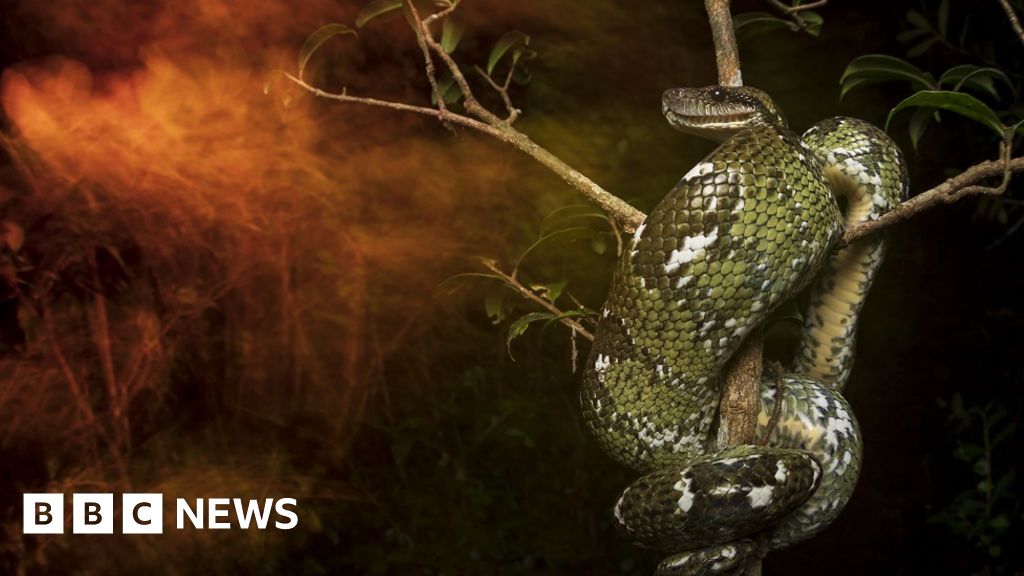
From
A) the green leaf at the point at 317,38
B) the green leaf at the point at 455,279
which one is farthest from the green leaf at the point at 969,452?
the green leaf at the point at 317,38

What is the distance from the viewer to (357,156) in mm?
1972

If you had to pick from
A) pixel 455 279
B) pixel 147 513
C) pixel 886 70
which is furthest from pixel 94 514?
pixel 886 70

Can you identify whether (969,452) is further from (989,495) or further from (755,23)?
(755,23)

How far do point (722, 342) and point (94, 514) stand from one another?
1487 millimetres

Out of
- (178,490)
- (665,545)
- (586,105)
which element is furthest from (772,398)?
(178,490)

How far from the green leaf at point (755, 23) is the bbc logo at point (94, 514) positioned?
1.46 metres

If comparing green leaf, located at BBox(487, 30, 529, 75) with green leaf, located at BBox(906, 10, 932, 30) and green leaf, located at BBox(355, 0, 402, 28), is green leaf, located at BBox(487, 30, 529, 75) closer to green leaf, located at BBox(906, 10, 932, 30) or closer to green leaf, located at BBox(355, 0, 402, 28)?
green leaf, located at BBox(355, 0, 402, 28)

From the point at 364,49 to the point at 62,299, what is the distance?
0.77m

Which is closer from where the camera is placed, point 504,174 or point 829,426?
point 829,426

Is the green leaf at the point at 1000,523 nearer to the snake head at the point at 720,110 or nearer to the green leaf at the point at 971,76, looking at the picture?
the green leaf at the point at 971,76

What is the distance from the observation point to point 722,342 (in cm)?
98

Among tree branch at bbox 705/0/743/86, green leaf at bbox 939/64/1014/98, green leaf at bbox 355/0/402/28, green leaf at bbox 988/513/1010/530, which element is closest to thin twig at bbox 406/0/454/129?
green leaf at bbox 355/0/402/28

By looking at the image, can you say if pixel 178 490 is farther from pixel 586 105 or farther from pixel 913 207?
pixel 913 207

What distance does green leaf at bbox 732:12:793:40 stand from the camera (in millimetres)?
1208
